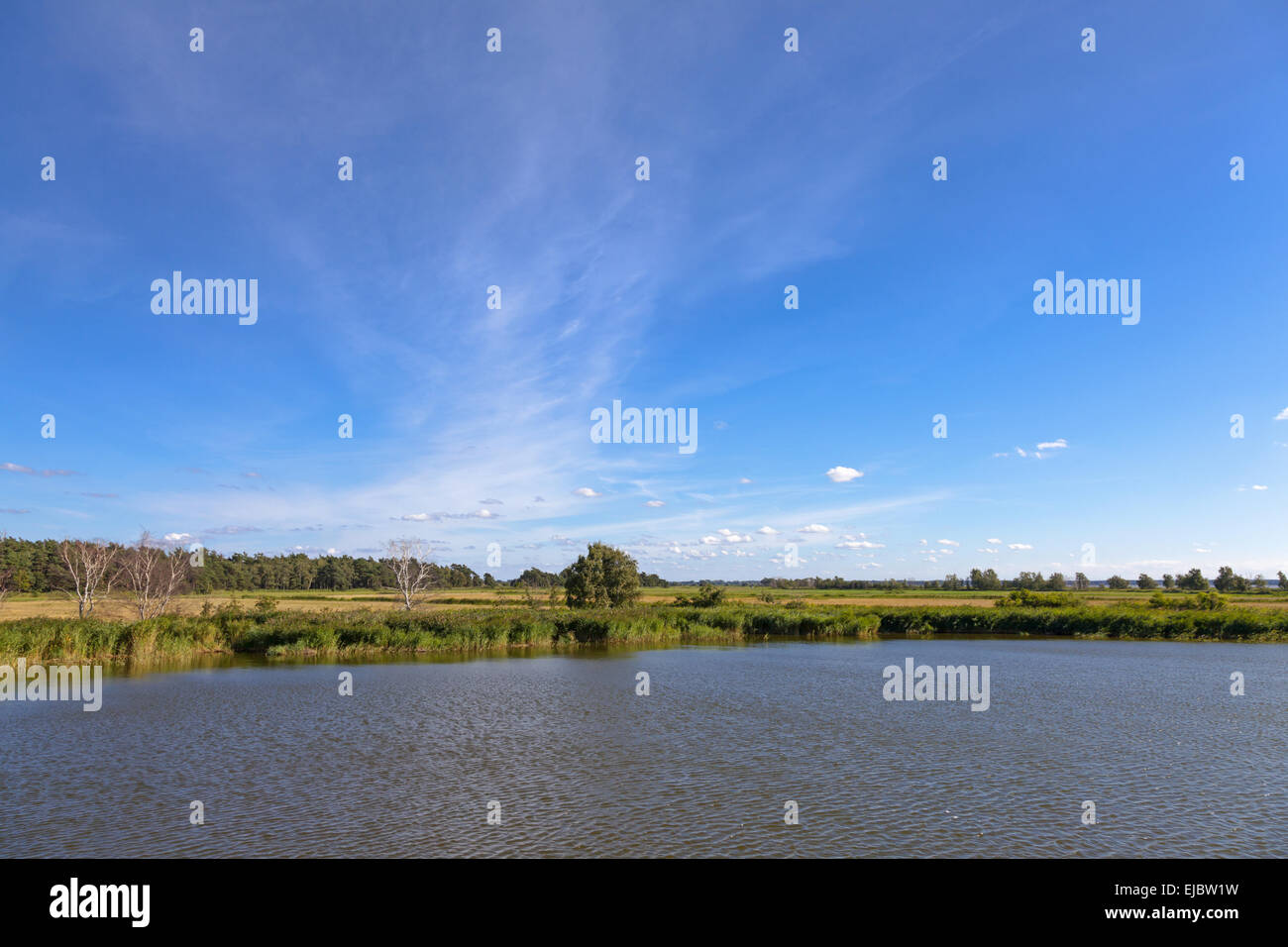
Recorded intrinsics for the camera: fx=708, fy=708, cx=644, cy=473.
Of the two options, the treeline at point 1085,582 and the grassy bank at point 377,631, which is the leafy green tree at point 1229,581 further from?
the grassy bank at point 377,631

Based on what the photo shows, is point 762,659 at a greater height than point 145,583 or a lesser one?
lesser

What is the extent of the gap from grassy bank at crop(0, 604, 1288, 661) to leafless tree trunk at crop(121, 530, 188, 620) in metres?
16.6

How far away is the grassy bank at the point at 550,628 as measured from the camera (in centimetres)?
3503

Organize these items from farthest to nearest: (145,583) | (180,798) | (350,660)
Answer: (145,583)
(350,660)
(180,798)

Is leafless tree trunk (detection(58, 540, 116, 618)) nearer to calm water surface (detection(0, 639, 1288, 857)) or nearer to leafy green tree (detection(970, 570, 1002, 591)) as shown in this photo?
calm water surface (detection(0, 639, 1288, 857))

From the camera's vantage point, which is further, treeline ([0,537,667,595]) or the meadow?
treeline ([0,537,667,595])

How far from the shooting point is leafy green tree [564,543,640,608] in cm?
6550

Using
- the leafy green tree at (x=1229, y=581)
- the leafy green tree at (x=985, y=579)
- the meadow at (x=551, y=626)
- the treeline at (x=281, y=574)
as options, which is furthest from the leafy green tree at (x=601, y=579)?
the leafy green tree at (x=985, y=579)

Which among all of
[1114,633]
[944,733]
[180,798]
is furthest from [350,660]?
[1114,633]

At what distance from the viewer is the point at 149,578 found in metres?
53.6

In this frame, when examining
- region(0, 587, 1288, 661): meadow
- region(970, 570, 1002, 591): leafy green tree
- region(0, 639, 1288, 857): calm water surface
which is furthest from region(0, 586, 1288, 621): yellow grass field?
region(970, 570, 1002, 591): leafy green tree

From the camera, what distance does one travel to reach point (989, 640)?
183 ft
